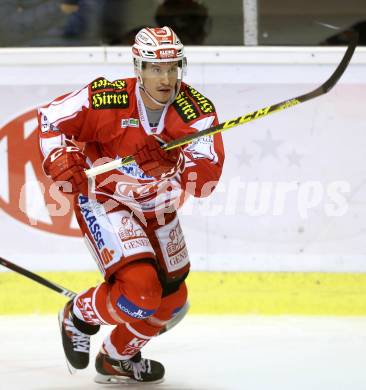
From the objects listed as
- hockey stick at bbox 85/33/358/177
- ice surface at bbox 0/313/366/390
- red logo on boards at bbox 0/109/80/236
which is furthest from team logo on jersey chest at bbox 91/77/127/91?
red logo on boards at bbox 0/109/80/236

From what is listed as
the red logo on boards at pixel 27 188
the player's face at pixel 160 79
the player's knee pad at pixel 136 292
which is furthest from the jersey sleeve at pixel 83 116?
the red logo on boards at pixel 27 188

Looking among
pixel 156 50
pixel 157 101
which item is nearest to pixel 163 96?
pixel 157 101

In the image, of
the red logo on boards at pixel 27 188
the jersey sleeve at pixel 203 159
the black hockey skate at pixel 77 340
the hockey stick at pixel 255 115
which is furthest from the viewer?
the red logo on boards at pixel 27 188

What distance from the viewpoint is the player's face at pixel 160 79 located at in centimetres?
365

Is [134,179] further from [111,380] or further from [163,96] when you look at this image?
[111,380]

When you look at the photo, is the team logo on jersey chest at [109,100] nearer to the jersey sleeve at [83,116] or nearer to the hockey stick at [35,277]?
the jersey sleeve at [83,116]

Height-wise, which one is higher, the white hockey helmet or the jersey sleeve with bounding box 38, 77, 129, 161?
the white hockey helmet

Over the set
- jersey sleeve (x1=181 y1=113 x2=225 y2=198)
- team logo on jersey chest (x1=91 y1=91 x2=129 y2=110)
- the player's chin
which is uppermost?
the player's chin

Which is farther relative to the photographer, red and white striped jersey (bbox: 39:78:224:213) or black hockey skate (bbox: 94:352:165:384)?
black hockey skate (bbox: 94:352:165:384)

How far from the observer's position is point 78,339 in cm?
387

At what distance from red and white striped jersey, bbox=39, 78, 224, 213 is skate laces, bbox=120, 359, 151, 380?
65 centimetres

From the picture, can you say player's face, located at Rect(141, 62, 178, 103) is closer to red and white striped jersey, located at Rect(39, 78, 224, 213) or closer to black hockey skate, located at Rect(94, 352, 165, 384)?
red and white striped jersey, located at Rect(39, 78, 224, 213)

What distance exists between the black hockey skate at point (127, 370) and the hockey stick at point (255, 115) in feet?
2.80

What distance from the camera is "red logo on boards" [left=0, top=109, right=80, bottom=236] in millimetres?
5102
